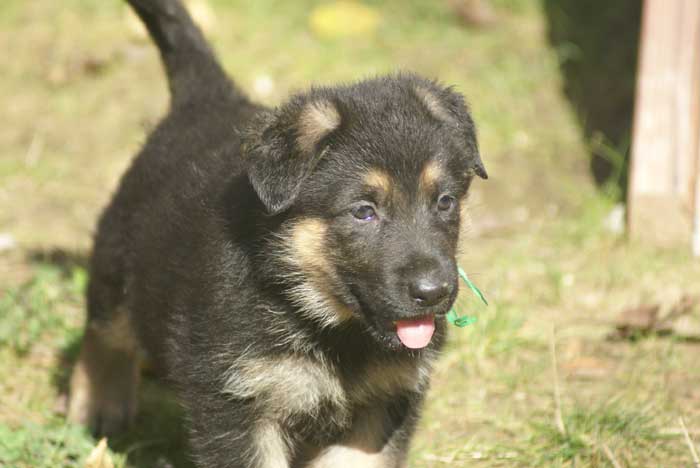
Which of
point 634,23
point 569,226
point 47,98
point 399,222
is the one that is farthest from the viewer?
point 634,23

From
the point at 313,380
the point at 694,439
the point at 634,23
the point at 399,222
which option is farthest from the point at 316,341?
the point at 634,23

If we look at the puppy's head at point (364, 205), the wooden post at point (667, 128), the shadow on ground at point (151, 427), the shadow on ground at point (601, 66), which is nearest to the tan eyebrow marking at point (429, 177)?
the puppy's head at point (364, 205)

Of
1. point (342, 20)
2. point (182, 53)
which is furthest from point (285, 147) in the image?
point (342, 20)

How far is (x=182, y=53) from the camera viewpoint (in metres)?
4.44

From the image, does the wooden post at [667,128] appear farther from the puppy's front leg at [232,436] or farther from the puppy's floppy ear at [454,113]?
the puppy's front leg at [232,436]

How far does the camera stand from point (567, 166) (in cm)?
688

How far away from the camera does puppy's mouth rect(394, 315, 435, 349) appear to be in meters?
3.16

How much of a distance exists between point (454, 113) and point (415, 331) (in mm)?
789

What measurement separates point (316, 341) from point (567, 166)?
13.0 feet

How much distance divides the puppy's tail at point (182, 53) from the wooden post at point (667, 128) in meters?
2.71

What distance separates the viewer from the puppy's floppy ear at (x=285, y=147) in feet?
10.2

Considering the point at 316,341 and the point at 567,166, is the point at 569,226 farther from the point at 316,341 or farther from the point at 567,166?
the point at 316,341


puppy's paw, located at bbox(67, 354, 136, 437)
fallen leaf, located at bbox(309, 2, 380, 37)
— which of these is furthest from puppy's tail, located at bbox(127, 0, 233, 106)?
fallen leaf, located at bbox(309, 2, 380, 37)

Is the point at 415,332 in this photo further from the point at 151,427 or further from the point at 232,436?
Answer: the point at 151,427
